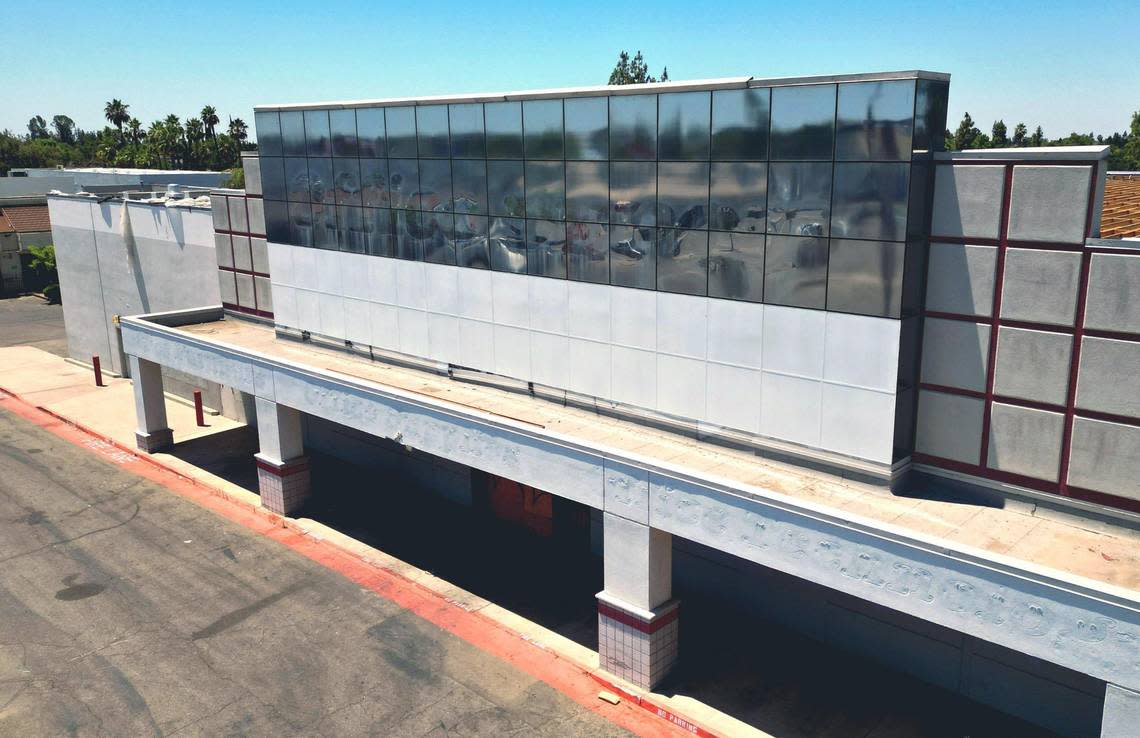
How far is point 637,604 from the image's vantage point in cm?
1916

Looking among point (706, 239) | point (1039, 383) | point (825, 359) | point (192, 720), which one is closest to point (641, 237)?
point (706, 239)

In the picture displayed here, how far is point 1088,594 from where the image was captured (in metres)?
12.8

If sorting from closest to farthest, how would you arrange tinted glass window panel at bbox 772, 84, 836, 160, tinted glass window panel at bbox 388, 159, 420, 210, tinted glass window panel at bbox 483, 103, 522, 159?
tinted glass window panel at bbox 772, 84, 836, 160 → tinted glass window panel at bbox 483, 103, 522, 159 → tinted glass window panel at bbox 388, 159, 420, 210

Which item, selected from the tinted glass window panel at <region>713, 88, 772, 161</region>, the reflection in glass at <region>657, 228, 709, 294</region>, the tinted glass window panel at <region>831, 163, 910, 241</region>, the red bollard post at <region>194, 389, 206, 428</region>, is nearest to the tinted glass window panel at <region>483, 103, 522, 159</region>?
the reflection in glass at <region>657, 228, 709, 294</region>

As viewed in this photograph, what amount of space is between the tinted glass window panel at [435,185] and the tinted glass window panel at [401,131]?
0.64 meters

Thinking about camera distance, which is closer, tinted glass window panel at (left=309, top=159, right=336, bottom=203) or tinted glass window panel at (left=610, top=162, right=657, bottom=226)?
tinted glass window panel at (left=610, top=162, right=657, bottom=226)

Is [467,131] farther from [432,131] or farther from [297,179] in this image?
[297,179]

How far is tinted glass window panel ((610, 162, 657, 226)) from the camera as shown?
1975cm

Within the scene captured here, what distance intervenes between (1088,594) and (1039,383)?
14.4 feet

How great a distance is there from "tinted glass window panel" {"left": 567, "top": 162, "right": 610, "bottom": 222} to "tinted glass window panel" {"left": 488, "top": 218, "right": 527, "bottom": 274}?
1.75m

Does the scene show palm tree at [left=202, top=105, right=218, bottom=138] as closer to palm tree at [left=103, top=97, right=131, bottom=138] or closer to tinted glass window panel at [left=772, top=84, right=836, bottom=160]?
palm tree at [left=103, top=97, right=131, bottom=138]

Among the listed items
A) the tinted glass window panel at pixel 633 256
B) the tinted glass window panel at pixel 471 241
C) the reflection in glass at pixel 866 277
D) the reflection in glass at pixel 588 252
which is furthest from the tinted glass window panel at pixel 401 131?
the reflection in glass at pixel 866 277

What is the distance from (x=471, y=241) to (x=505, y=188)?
1989 millimetres

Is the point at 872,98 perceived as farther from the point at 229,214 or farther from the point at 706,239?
the point at 229,214
